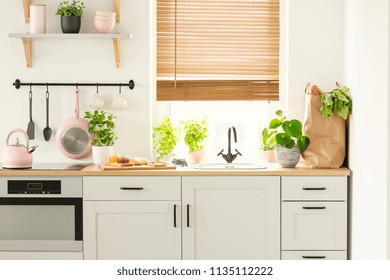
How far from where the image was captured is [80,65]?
4.94 meters

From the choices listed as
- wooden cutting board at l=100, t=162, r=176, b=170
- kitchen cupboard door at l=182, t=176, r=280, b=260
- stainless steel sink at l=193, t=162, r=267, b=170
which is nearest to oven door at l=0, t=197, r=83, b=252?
wooden cutting board at l=100, t=162, r=176, b=170

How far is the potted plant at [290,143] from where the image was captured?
15.1 feet

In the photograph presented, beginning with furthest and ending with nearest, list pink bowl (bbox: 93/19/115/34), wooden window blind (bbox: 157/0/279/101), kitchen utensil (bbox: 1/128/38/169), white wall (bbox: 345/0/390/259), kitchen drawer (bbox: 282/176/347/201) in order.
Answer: wooden window blind (bbox: 157/0/279/101) → pink bowl (bbox: 93/19/115/34) → kitchen utensil (bbox: 1/128/38/169) → kitchen drawer (bbox: 282/176/347/201) → white wall (bbox: 345/0/390/259)

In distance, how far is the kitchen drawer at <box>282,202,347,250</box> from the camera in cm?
445

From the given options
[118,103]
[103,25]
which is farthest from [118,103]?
[103,25]

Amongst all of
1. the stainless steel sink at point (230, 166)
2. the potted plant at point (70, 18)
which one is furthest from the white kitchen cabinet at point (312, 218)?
the potted plant at point (70, 18)

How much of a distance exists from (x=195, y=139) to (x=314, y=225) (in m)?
0.95

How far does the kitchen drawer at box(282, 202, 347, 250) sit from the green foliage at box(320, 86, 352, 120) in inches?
20.2

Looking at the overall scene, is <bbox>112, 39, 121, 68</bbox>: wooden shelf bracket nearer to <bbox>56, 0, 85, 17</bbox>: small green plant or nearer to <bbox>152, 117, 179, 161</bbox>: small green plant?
<bbox>56, 0, 85, 17</bbox>: small green plant

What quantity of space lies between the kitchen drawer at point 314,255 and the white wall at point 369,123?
0.08 metres

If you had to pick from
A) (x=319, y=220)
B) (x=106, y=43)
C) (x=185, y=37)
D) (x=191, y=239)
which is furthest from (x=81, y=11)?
(x=319, y=220)

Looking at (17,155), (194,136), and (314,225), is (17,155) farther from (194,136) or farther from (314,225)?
(314,225)

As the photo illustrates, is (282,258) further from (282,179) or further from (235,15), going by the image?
(235,15)

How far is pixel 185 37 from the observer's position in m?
5.06
